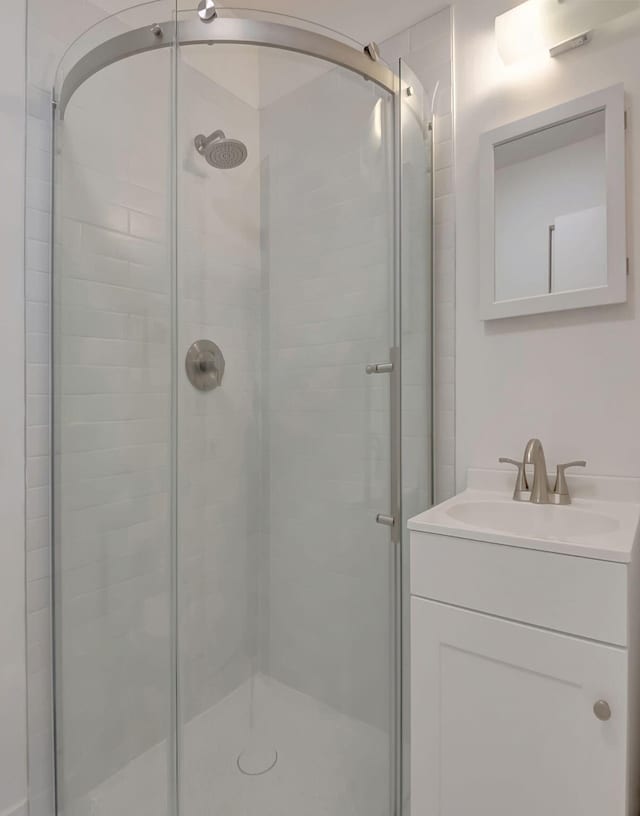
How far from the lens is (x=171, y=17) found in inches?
44.9

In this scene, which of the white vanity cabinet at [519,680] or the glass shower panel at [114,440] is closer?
the white vanity cabinet at [519,680]

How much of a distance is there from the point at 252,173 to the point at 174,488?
0.86 meters

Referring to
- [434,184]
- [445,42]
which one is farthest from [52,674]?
[445,42]

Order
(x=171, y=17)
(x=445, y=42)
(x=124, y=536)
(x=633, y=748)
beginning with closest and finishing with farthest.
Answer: (x=633, y=748), (x=171, y=17), (x=124, y=536), (x=445, y=42)

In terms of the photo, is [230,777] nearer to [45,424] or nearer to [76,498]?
[76,498]

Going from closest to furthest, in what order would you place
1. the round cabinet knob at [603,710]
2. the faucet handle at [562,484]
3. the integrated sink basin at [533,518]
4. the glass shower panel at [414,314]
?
the round cabinet knob at [603,710], the integrated sink basin at [533,518], the faucet handle at [562,484], the glass shower panel at [414,314]

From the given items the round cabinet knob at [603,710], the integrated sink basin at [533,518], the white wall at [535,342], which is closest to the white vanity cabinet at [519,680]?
the round cabinet knob at [603,710]

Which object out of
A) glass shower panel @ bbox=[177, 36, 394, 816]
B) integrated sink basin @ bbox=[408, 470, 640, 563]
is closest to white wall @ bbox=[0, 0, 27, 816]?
glass shower panel @ bbox=[177, 36, 394, 816]

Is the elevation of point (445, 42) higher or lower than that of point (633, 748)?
higher

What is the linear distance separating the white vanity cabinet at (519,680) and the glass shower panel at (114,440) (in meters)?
0.65

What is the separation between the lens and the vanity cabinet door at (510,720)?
81 centimetres

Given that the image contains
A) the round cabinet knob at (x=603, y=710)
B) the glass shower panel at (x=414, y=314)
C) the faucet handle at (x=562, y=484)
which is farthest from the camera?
the glass shower panel at (x=414, y=314)

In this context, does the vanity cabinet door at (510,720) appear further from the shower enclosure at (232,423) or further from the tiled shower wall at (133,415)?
the tiled shower wall at (133,415)

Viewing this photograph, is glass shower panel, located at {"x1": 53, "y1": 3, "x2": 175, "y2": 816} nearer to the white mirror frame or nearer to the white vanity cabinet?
the white vanity cabinet
